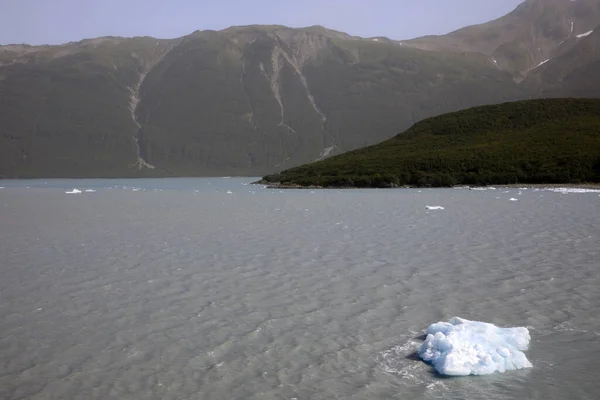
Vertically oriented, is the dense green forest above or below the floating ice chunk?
above

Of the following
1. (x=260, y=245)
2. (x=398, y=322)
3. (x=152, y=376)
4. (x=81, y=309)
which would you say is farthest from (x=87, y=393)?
(x=260, y=245)

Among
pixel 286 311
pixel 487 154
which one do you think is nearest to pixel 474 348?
pixel 286 311

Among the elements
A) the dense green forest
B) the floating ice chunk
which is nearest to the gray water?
the floating ice chunk

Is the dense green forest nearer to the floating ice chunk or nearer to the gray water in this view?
the gray water

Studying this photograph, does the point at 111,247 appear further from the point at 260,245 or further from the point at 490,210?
the point at 490,210

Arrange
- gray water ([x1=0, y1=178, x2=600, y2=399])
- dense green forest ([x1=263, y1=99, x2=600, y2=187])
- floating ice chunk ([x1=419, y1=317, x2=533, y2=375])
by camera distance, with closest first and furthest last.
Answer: gray water ([x1=0, y1=178, x2=600, y2=399]) < floating ice chunk ([x1=419, y1=317, x2=533, y2=375]) < dense green forest ([x1=263, y1=99, x2=600, y2=187])

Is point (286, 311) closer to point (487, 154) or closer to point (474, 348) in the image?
point (474, 348)

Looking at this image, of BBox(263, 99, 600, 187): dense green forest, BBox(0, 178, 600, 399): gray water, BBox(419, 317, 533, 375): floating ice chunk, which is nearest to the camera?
BBox(0, 178, 600, 399): gray water

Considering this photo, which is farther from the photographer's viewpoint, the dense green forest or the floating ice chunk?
the dense green forest
